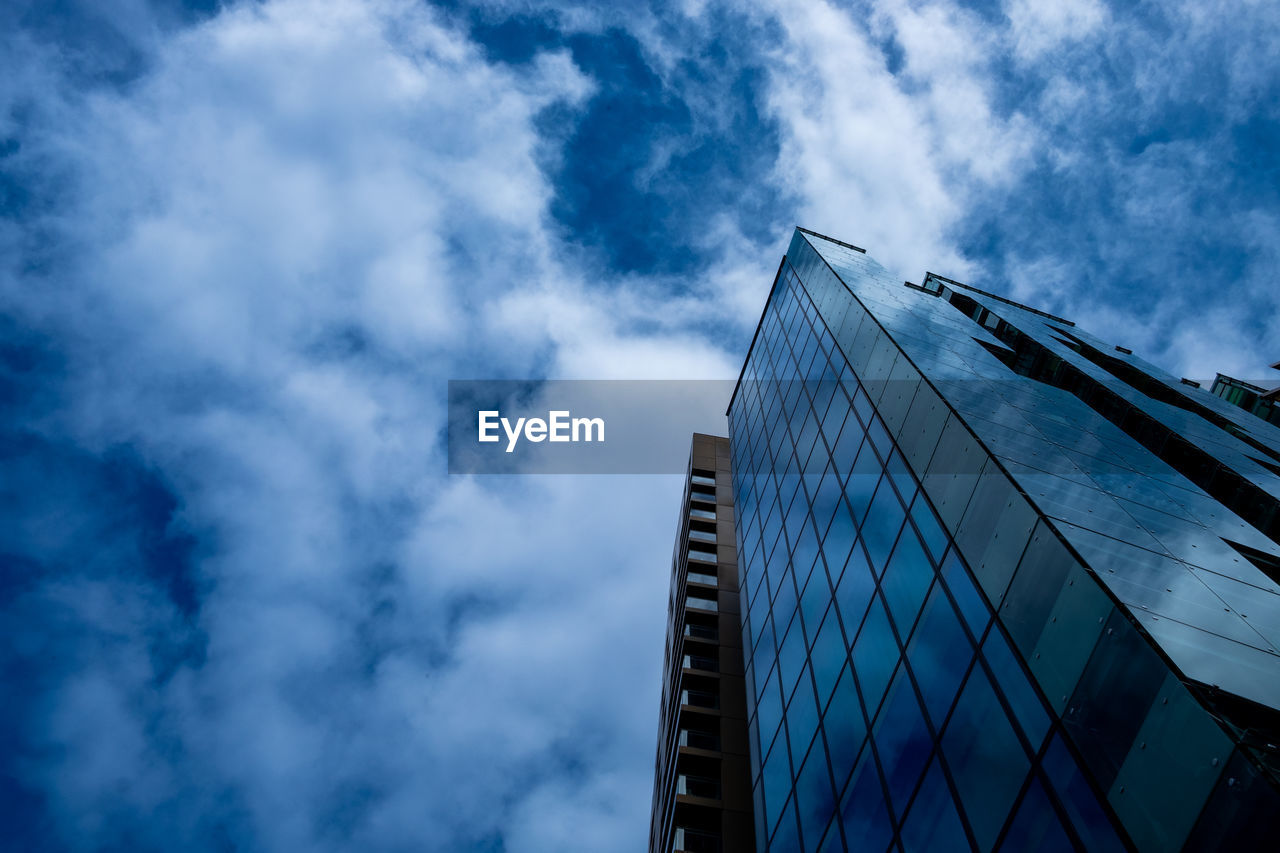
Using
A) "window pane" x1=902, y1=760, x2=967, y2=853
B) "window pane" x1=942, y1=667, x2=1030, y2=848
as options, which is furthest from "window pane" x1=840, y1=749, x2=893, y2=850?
"window pane" x1=942, y1=667, x2=1030, y2=848

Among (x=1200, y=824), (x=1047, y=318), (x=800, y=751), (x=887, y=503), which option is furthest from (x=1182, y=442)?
(x=1047, y=318)

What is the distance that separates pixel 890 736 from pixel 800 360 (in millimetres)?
19239

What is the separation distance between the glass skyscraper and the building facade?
22.3ft

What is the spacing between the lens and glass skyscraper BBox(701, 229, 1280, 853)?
831cm

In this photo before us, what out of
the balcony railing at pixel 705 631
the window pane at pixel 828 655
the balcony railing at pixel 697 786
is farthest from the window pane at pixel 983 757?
the balcony railing at pixel 705 631

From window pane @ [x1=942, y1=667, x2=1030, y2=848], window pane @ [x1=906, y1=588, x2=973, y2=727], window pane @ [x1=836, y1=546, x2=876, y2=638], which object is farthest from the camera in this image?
window pane @ [x1=836, y1=546, x2=876, y2=638]

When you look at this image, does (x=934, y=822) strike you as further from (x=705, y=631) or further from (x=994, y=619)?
(x=705, y=631)

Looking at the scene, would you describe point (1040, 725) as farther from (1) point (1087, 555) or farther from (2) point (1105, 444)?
(2) point (1105, 444)

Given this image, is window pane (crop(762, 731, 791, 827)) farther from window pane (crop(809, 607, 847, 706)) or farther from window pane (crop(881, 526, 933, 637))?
window pane (crop(881, 526, 933, 637))

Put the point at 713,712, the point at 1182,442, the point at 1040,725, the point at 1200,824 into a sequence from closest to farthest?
1. the point at 1200,824
2. the point at 1040,725
3. the point at 1182,442
4. the point at 713,712

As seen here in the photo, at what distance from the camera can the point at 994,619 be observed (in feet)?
39.0

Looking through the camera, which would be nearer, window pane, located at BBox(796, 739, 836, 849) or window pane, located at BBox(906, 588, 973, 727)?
window pane, located at BBox(906, 588, 973, 727)

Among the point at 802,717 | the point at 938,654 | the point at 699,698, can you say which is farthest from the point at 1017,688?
the point at 699,698

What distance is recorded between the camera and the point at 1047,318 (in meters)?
54.2
